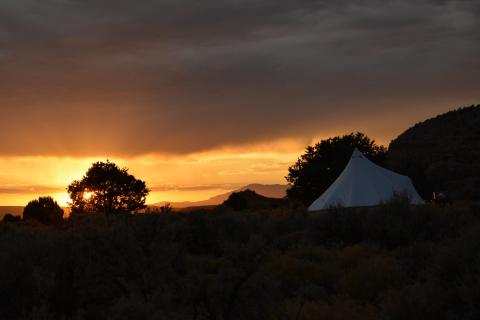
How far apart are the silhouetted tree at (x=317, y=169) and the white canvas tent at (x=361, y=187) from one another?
1806 cm

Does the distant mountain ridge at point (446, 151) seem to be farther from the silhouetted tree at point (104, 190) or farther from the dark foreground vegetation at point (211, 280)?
the dark foreground vegetation at point (211, 280)

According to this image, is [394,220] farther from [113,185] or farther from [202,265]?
[113,185]

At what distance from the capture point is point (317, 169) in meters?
60.6

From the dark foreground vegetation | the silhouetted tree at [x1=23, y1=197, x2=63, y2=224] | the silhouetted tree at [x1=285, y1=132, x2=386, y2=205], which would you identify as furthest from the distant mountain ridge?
the dark foreground vegetation

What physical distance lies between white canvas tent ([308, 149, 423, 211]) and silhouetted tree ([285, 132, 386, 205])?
18064 millimetres

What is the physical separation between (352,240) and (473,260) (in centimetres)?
1243

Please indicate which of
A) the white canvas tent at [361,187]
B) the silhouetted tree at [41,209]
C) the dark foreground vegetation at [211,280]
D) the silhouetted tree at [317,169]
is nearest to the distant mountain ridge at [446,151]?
the silhouetted tree at [317,169]

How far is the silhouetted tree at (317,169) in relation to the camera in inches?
2375

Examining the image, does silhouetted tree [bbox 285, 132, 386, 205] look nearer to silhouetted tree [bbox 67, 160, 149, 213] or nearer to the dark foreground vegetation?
silhouetted tree [bbox 67, 160, 149, 213]

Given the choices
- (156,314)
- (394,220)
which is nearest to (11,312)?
(156,314)

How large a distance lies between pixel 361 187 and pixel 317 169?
21107mm

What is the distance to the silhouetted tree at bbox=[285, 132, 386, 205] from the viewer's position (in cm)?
6031

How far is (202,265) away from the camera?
1766 cm

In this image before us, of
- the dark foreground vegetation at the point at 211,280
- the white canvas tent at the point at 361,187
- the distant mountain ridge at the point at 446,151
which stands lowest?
the dark foreground vegetation at the point at 211,280
